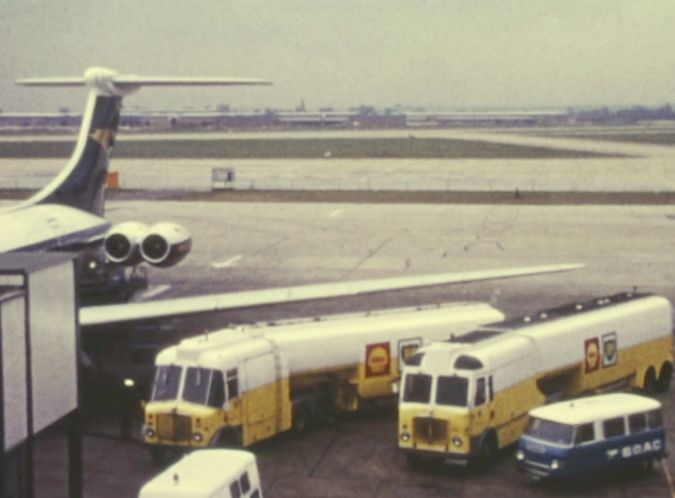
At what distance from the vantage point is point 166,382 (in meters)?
21.6

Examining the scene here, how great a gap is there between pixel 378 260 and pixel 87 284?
18.4 meters

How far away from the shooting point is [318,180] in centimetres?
8862

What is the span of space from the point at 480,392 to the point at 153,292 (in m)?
22.0

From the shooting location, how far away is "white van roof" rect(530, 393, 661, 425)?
65.9ft

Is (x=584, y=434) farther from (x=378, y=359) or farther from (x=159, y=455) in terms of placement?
(x=159, y=455)

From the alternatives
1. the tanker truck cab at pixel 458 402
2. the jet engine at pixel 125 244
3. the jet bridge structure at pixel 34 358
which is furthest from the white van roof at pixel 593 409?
the jet engine at pixel 125 244

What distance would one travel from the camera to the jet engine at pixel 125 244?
30.3 meters

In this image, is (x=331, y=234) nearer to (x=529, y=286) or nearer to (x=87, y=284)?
(x=529, y=286)

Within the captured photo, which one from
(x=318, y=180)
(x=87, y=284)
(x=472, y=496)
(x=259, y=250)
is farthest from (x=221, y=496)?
(x=318, y=180)

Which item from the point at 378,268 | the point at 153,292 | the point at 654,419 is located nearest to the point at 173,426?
the point at 654,419

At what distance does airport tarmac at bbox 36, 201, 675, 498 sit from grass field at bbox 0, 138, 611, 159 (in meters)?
54.1

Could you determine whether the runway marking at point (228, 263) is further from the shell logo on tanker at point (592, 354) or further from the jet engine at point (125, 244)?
the shell logo on tanker at point (592, 354)

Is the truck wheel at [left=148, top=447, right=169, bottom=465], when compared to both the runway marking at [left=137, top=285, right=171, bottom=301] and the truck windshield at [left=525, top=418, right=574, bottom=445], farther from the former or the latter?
the runway marking at [left=137, top=285, right=171, bottom=301]

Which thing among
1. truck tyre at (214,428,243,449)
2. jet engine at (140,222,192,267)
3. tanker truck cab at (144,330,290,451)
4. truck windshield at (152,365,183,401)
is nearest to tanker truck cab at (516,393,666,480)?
tanker truck cab at (144,330,290,451)
